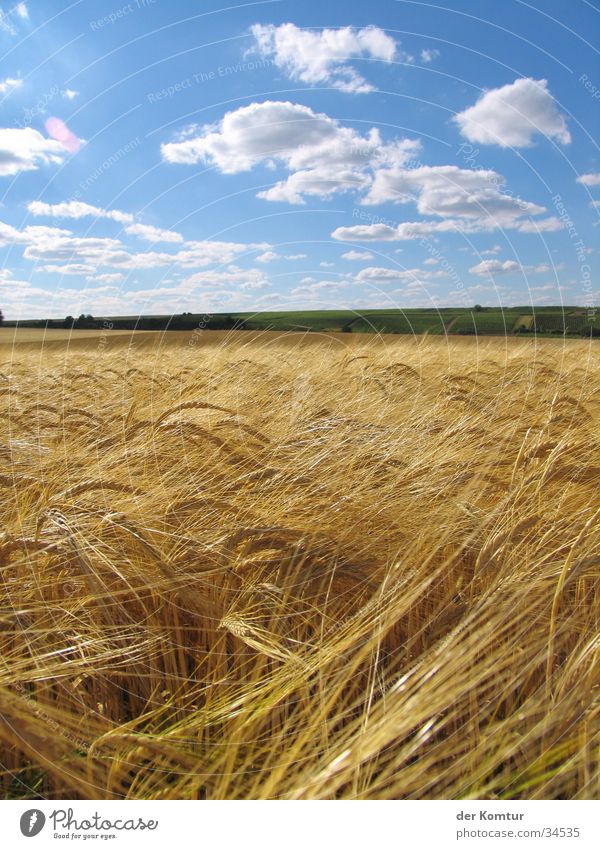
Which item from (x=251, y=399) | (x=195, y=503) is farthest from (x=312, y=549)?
(x=251, y=399)

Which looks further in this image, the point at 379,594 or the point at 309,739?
the point at 379,594

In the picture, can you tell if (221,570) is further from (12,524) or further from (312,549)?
(12,524)

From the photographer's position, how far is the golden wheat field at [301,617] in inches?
35.2

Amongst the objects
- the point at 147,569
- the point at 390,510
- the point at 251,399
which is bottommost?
the point at 147,569

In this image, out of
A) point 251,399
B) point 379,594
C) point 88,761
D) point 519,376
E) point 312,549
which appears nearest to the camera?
point 88,761

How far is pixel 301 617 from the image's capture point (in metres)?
1.21

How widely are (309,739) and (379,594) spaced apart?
300 mm

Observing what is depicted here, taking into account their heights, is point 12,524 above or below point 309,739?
above

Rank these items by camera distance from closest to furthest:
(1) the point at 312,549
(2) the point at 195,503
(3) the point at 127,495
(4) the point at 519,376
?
(1) the point at 312,549, (2) the point at 195,503, (3) the point at 127,495, (4) the point at 519,376

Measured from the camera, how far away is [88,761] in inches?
35.1

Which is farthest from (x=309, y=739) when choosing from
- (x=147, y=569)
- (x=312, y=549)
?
(x=147, y=569)

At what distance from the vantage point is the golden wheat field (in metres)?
0.89

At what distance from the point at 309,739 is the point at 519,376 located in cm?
296

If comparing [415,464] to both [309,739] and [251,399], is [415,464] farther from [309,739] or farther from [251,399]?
[251,399]
